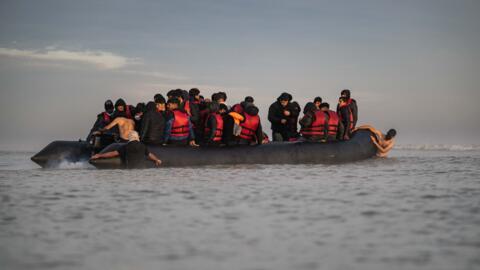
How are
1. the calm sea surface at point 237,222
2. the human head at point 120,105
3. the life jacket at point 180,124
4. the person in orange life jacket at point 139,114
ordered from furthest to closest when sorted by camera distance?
1. the person in orange life jacket at point 139,114
2. the human head at point 120,105
3. the life jacket at point 180,124
4. the calm sea surface at point 237,222

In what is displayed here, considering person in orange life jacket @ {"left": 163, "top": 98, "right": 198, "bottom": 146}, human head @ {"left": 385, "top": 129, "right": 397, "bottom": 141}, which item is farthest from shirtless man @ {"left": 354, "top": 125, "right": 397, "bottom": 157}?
person in orange life jacket @ {"left": 163, "top": 98, "right": 198, "bottom": 146}

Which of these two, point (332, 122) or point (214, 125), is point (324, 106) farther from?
point (214, 125)

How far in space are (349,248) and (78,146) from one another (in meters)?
11.1

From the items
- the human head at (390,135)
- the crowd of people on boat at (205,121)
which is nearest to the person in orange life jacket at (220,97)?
the crowd of people on boat at (205,121)

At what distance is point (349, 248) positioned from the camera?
5520mm

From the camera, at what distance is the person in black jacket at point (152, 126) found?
1414 centimetres

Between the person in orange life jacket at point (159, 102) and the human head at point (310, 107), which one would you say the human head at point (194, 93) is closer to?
the person in orange life jacket at point (159, 102)

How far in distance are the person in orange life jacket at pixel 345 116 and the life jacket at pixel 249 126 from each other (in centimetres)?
363

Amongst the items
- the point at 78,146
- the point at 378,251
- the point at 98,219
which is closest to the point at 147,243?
the point at 98,219

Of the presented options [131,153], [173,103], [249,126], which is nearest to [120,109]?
[173,103]

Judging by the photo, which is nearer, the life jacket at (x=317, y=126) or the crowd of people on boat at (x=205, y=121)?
the crowd of people on boat at (x=205, y=121)

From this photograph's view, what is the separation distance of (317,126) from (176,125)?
4.21m

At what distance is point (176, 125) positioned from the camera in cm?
1443

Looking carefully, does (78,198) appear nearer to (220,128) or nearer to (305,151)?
(220,128)
